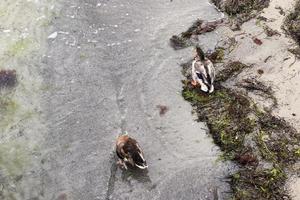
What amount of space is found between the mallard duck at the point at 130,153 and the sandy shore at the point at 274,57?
2203 millimetres

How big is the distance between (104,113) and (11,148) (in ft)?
5.14

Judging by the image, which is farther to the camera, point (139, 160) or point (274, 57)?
point (274, 57)

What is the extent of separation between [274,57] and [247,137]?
1.71 meters

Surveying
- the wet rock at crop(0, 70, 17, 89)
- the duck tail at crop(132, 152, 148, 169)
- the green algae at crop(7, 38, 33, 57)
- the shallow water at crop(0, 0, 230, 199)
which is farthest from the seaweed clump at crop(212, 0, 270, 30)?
the wet rock at crop(0, 70, 17, 89)

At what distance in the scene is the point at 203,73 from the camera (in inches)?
344

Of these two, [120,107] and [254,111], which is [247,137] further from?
[120,107]

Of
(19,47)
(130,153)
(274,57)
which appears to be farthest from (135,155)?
(19,47)

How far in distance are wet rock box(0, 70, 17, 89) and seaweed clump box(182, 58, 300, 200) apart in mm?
2992

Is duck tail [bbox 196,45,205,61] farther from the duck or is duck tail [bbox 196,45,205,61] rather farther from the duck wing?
the duck wing

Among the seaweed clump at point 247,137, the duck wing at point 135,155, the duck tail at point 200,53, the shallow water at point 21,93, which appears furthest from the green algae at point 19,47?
the duck wing at point 135,155

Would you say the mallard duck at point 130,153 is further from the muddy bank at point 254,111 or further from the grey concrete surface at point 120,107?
the muddy bank at point 254,111

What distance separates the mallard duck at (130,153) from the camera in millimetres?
7855

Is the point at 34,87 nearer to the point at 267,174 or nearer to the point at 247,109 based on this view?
the point at 247,109

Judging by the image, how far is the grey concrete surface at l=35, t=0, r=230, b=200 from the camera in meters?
8.00
